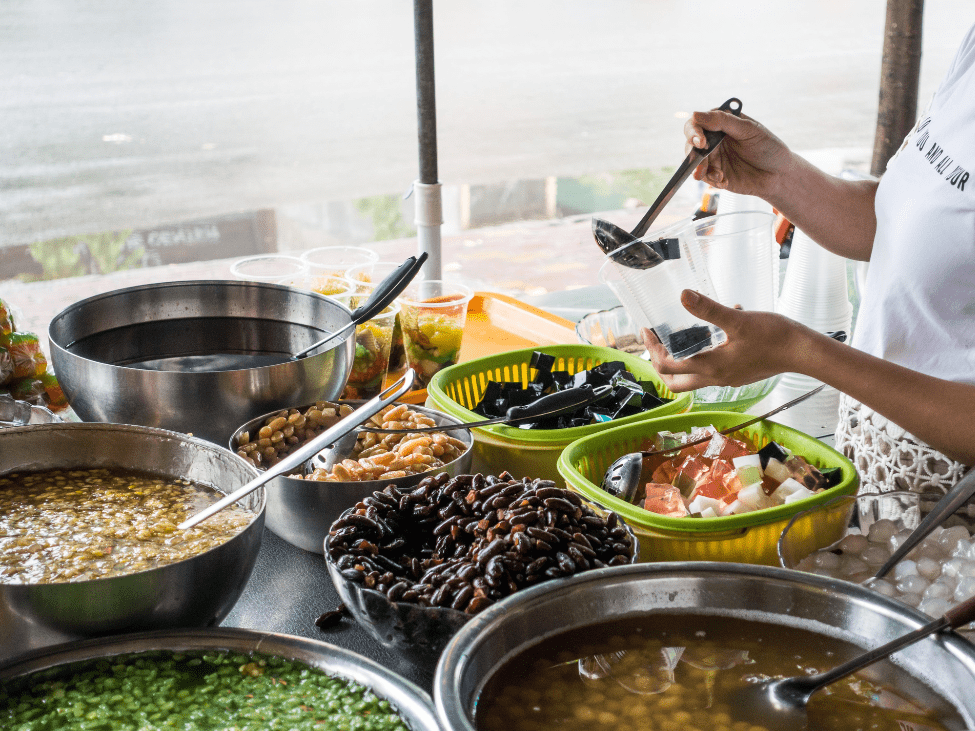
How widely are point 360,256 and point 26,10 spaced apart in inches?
377

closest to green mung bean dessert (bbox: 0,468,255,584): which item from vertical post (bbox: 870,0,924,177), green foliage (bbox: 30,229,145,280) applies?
vertical post (bbox: 870,0,924,177)

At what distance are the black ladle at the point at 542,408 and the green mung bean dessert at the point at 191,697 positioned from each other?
0.51 metres

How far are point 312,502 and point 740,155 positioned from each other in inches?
37.9

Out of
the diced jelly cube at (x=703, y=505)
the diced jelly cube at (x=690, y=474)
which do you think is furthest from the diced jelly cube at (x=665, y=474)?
the diced jelly cube at (x=703, y=505)

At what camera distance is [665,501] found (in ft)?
4.03

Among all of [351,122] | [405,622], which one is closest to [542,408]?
[405,622]

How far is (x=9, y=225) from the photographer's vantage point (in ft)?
19.6

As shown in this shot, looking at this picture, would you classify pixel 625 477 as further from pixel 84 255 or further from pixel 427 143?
pixel 84 255

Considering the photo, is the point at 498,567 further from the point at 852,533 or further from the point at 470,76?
the point at 470,76

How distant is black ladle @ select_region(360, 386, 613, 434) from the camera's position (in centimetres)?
142

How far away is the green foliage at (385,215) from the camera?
6742 mm

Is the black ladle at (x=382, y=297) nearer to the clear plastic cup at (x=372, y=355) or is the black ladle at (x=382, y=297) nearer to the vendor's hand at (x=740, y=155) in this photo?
the clear plastic cup at (x=372, y=355)

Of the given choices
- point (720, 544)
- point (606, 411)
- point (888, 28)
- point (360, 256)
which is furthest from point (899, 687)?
point (888, 28)

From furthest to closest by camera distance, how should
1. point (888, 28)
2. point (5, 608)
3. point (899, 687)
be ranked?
point (888, 28) → point (5, 608) → point (899, 687)
